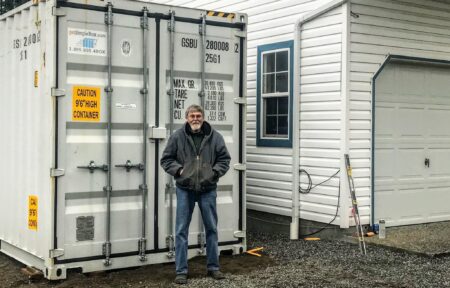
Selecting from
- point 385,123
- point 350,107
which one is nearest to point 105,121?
point 350,107

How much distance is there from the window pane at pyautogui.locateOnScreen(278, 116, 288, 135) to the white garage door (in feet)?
4.70

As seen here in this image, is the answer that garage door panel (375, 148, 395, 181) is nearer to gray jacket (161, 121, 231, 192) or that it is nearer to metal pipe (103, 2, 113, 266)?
gray jacket (161, 121, 231, 192)

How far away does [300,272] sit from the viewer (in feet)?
23.6

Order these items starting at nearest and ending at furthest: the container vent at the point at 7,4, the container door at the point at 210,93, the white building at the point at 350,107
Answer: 1. the container door at the point at 210,93
2. the white building at the point at 350,107
3. the container vent at the point at 7,4

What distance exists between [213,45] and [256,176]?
321 centimetres

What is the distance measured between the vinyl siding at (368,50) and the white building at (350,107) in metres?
0.01

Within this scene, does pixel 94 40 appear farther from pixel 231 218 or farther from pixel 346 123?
pixel 346 123

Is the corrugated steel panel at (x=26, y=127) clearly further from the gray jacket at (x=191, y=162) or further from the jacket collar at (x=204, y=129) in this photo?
the jacket collar at (x=204, y=129)

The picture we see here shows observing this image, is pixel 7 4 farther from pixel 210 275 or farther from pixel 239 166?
pixel 210 275

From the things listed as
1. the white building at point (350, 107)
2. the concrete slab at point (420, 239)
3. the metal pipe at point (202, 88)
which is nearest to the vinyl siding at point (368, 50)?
the white building at point (350, 107)

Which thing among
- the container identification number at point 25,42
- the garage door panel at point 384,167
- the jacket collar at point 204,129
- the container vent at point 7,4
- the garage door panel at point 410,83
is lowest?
the garage door panel at point 384,167

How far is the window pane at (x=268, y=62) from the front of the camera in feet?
33.5

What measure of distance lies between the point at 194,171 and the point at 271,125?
3.68 m

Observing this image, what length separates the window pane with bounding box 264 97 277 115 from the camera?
10.2 m
